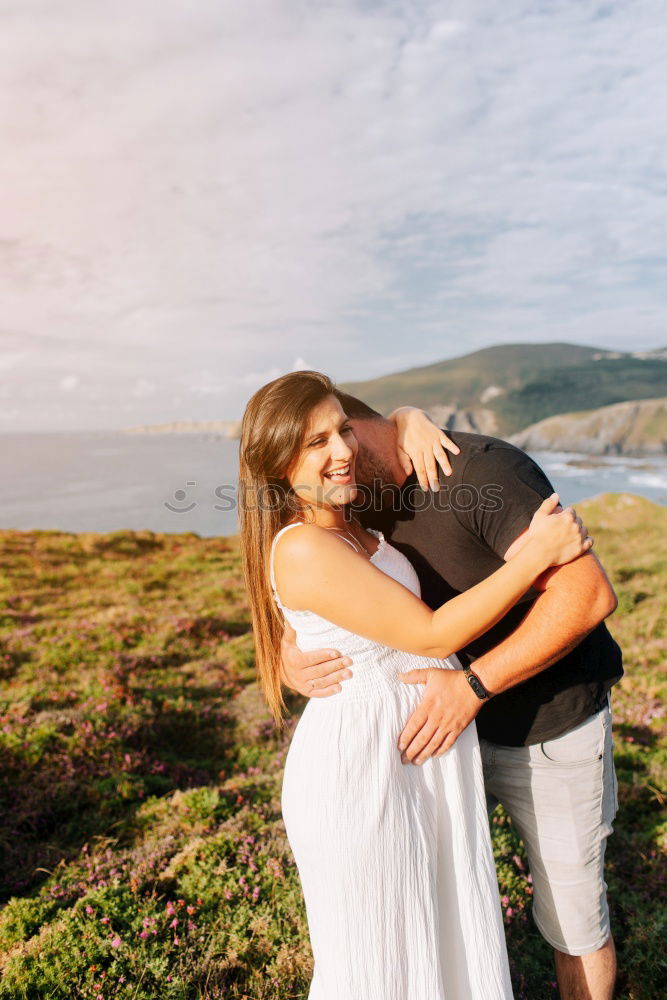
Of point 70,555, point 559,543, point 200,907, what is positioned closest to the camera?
point 559,543

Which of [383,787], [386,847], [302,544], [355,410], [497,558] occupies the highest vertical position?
[355,410]

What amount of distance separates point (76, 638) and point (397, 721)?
10.1 m

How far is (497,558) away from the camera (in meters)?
2.97

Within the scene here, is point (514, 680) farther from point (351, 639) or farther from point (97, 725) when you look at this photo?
point (97, 725)

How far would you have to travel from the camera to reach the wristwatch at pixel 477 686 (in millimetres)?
2721

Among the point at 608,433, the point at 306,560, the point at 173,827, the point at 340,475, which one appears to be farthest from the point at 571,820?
the point at 608,433

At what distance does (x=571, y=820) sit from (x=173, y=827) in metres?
4.17

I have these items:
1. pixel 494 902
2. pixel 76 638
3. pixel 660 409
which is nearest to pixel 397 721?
pixel 494 902

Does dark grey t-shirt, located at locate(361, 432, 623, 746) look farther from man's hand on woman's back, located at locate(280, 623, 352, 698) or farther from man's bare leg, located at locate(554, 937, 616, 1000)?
man's bare leg, located at locate(554, 937, 616, 1000)

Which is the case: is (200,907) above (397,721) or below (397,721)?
below

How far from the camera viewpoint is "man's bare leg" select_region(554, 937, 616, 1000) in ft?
10.2

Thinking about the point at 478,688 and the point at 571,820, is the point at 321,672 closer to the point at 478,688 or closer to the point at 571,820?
the point at 478,688

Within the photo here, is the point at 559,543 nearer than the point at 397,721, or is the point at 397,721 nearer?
the point at 559,543

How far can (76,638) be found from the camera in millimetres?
11188
